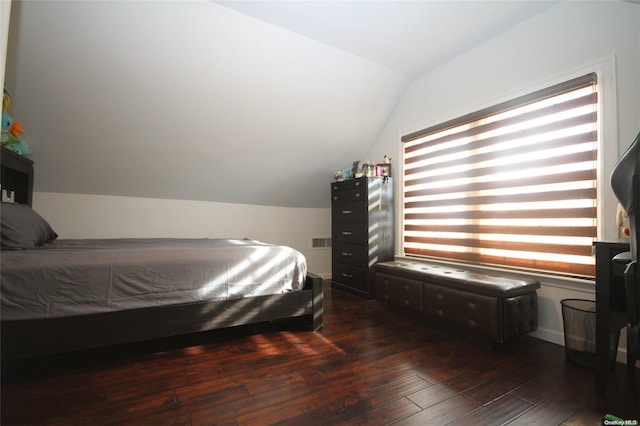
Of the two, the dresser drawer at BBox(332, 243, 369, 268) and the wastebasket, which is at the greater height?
the dresser drawer at BBox(332, 243, 369, 268)

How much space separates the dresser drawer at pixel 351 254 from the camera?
3390 mm

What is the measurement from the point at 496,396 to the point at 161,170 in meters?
3.66

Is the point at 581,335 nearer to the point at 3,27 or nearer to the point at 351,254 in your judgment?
the point at 351,254

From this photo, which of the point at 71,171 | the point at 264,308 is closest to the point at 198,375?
the point at 264,308

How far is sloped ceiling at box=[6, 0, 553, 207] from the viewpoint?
2.26m

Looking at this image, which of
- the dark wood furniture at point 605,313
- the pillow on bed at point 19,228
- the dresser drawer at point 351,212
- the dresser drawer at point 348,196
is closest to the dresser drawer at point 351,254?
the dresser drawer at point 351,212

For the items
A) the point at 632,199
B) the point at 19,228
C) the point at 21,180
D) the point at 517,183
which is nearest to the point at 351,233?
the point at 517,183

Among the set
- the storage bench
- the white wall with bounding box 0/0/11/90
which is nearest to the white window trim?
the storage bench

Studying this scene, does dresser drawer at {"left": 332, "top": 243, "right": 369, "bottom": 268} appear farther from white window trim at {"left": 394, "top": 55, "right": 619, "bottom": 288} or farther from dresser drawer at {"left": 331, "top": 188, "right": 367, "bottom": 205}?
white window trim at {"left": 394, "top": 55, "right": 619, "bottom": 288}

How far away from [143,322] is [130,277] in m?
0.30

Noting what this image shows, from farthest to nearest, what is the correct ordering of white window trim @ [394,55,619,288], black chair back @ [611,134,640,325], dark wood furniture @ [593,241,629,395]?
white window trim @ [394,55,619,288] < dark wood furniture @ [593,241,629,395] < black chair back @ [611,134,640,325]

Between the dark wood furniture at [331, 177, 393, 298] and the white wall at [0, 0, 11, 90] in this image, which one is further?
the dark wood furniture at [331, 177, 393, 298]

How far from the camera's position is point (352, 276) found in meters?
3.56

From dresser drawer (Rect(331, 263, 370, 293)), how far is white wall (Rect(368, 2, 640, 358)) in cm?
163
